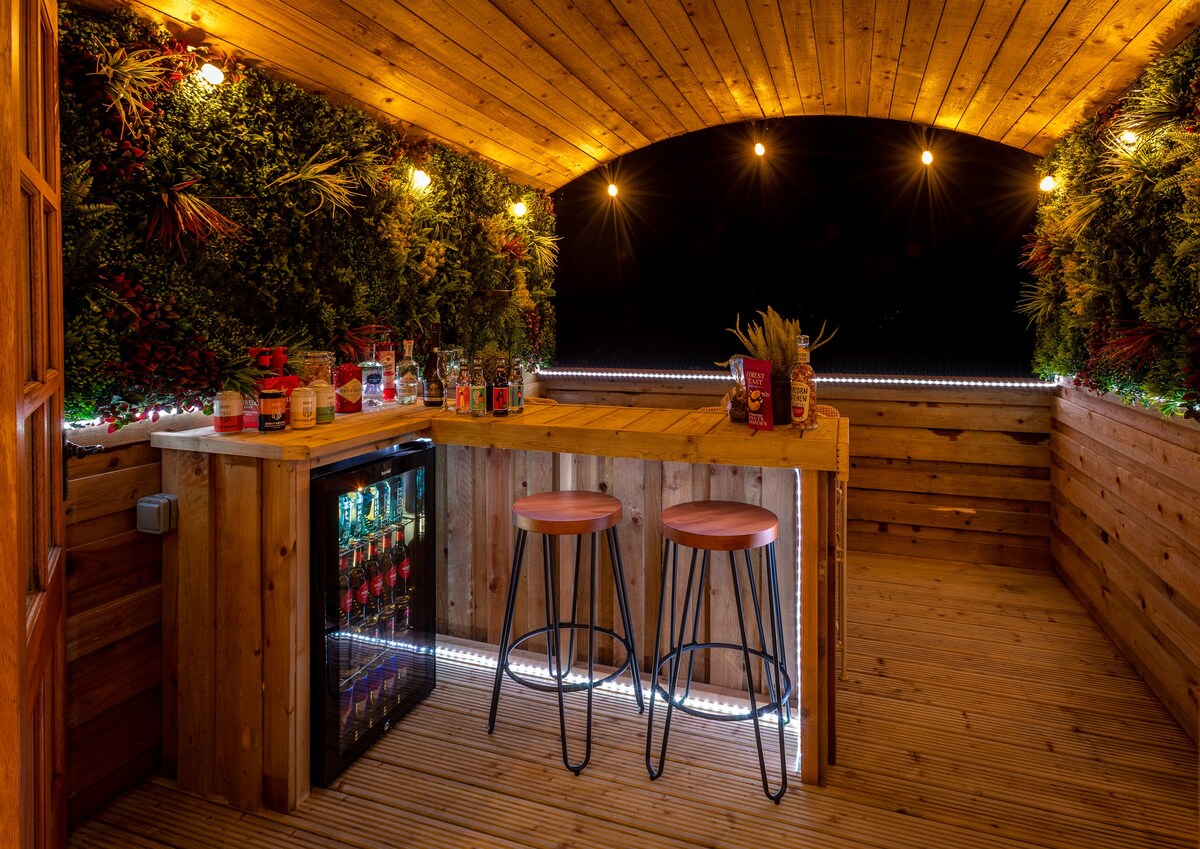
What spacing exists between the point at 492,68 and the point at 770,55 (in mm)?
1348

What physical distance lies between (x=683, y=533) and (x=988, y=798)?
121cm

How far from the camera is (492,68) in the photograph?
129 inches

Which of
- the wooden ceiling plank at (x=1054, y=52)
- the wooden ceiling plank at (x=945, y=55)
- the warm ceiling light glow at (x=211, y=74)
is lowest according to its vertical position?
the warm ceiling light glow at (x=211, y=74)

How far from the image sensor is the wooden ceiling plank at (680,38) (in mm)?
2951

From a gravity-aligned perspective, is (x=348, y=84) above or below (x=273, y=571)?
above

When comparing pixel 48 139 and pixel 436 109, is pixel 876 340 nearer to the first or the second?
pixel 436 109

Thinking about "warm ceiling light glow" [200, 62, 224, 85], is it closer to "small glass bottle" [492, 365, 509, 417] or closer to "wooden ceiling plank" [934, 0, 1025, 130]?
"small glass bottle" [492, 365, 509, 417]

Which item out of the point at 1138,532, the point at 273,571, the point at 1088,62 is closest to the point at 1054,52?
the point at 1088,62

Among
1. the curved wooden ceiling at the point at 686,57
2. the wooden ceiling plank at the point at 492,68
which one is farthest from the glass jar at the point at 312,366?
the wooden ceiling plank at the point at 492,68

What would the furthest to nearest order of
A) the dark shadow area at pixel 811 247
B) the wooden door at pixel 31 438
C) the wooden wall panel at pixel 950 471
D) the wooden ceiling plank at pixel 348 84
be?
the dark shadow area at pixel 811 247, the wooden wall panel at pixel 950 471, the wooden ceiling plank at pixel 348 84, the wooden door at pixel 31 438

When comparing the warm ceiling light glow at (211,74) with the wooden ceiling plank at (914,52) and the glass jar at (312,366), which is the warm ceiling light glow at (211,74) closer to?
the glass jar at (312,366)

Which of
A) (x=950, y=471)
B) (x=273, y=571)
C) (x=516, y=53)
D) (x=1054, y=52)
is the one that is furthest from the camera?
(x=950, y=471)

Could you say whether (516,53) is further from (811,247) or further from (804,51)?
(811,247)

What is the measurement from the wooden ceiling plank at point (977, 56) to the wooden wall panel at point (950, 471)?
1619 millimetres
